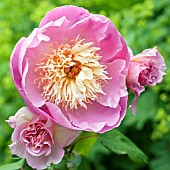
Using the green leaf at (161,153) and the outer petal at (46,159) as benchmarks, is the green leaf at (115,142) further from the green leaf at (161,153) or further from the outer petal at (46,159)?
the green leaf at (161,153)

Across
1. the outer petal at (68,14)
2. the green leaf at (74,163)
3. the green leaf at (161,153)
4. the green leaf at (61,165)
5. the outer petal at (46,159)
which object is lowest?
the green leaf at (161,153)

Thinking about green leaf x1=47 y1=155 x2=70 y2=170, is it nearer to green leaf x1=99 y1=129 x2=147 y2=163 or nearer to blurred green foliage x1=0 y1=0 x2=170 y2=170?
green leaf x1=99 y1=129 x2=147 y2=163

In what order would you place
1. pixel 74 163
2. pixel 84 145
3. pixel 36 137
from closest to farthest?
1. pixel 36 137
2. pixel 74 163
3. pixel 84 145

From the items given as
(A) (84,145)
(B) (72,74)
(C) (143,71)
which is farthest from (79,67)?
(A) (84,145)

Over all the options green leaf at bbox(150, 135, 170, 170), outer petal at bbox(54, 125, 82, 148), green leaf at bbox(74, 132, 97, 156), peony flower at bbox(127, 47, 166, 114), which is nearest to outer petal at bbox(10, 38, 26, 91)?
outer petal at bbox(54, 125, 82, 148)

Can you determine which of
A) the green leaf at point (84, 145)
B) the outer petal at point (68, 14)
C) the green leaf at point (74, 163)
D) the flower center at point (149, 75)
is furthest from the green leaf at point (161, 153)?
the outer petal at point (68, 14)

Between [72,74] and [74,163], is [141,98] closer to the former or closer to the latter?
[74,163]

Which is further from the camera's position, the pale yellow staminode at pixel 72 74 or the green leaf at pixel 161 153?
the green leaf at pixel 161 153
